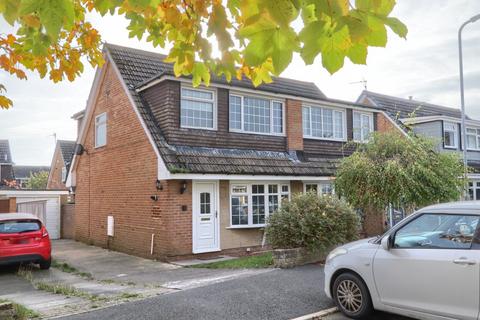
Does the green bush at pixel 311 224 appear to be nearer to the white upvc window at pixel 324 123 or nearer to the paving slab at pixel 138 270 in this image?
the paving slab at pixel 138 270

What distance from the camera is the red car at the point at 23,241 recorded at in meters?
11.3

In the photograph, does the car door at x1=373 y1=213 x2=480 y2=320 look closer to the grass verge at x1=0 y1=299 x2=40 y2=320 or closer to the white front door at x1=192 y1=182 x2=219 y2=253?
the grass verge at x1=0 y1=299 x2=40 y2=320

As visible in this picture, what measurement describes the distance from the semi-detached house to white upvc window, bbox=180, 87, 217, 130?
1.3 inches

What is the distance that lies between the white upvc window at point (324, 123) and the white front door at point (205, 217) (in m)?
5.29

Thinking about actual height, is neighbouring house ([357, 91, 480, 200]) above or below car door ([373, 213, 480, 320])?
above

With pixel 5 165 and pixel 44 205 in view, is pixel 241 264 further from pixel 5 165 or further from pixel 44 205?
pixel 5 165

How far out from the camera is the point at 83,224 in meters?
18.3

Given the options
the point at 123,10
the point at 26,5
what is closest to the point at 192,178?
the point at 123,10

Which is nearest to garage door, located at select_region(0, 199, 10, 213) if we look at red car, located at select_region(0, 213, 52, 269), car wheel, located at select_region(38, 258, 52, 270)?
red car, located at select_region(0, 213, 52, 269)

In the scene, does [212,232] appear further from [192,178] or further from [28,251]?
[28,251]

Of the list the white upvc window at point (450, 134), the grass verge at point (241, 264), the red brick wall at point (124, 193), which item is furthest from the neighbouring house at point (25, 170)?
the grass verge at point (241, 264)

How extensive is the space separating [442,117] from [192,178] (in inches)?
675

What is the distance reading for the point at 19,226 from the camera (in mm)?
11789

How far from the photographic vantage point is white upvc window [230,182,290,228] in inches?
555
